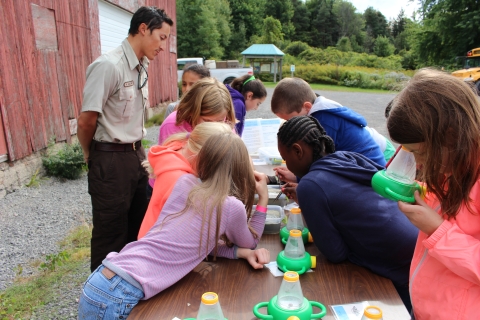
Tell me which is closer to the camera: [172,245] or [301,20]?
[172,245]

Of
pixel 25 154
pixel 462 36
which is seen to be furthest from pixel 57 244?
pixel 462 36

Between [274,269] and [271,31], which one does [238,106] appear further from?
[271,31]

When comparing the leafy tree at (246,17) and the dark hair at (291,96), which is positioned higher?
the leafy tree at (246,17)

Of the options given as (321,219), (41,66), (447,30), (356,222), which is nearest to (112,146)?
(321,219)

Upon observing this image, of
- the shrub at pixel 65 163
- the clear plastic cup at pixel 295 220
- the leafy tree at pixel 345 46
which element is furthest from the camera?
the leafy tree at pixel 345 46

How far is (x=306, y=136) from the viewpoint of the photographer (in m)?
1.88

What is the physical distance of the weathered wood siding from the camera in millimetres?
4863

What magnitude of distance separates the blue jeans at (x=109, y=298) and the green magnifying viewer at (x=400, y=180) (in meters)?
1.04

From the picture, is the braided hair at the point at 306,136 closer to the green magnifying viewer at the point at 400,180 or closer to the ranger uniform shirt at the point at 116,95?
the green magnifying viewer at the point at 400,180

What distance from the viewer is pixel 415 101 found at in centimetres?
127

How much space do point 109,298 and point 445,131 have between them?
1382 mm

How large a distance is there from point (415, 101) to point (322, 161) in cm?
59

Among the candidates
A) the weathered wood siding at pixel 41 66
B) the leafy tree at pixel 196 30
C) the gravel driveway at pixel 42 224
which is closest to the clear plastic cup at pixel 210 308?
the gravel driveway at pixel 42 224

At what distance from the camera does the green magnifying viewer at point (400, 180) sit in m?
1.37
